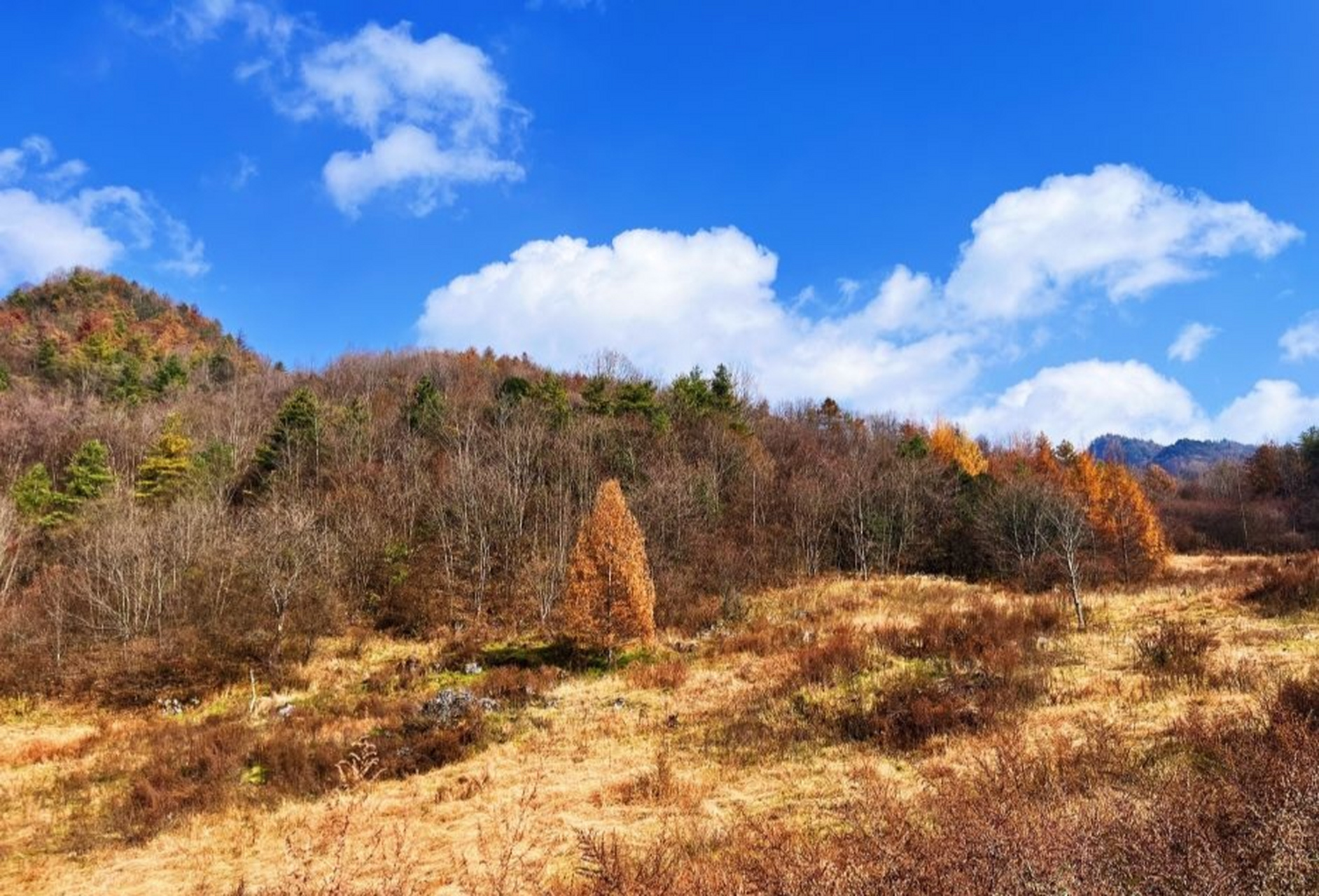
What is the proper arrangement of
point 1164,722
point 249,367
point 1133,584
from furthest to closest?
point 249,367
point 1133,584
point 1164,722

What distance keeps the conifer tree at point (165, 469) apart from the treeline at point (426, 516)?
0.18 metres

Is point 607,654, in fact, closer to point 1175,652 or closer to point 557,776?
point 557,776

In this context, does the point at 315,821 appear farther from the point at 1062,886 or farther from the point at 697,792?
the point at 1062,886

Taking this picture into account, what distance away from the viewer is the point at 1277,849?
12.6 ft

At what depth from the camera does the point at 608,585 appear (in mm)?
24125

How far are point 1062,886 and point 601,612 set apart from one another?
68.0 feet

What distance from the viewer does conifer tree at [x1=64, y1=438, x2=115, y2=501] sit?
3841cm

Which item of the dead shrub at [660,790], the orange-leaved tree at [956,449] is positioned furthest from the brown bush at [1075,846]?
the orange-leaved tree at [956,449]

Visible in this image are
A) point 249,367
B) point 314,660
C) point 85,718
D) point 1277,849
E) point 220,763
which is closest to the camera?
point 1277,849

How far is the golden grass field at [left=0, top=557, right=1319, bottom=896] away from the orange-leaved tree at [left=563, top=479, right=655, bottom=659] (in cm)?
184

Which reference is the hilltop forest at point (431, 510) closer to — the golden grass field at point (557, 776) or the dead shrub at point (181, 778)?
the golden grass field at point (557, 776)

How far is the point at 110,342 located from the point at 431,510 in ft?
177

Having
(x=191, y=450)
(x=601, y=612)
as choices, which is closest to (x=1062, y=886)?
(x=601, y=612)

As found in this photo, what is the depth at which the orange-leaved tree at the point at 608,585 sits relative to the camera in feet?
78.5
